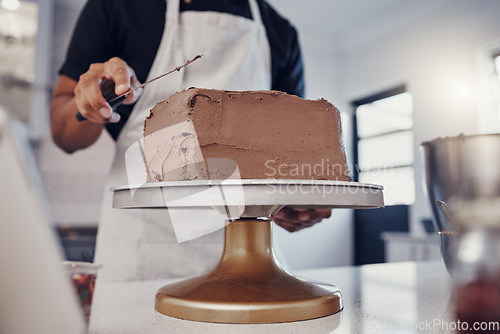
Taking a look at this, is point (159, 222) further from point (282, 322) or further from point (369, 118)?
point (369, 118)

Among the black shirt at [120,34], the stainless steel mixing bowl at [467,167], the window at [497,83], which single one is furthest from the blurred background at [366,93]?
the stainless steel mixing bowl at [467,167]

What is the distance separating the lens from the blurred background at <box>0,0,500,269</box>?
116 inches

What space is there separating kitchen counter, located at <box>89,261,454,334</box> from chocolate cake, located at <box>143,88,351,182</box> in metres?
0.20

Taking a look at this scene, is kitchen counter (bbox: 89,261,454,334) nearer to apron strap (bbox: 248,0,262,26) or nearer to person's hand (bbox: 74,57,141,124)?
person's hand (bbox: 74,57,141,124)

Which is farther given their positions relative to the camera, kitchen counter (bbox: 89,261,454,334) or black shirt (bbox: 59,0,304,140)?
black shirt (bbox: 59,0,304,140)

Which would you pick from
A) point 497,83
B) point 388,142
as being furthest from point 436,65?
point 388,142

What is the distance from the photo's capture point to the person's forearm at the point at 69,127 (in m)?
0.96

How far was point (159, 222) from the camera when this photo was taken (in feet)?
3.60

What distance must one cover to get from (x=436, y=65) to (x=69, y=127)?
3153 millimetres

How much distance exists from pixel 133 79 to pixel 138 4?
16.1 inches

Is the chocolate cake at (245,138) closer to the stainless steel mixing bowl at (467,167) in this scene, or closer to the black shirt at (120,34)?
the stainless steel mixing bowl at (467,167)

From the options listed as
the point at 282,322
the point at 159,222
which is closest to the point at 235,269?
the point at 282,322

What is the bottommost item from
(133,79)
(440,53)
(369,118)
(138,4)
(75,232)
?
(75,232)

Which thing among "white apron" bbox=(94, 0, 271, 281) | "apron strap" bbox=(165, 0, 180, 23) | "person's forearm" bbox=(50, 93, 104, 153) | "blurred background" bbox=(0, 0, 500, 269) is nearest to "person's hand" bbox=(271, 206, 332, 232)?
"white apron" bbox=(94, 0, 271, 281)
